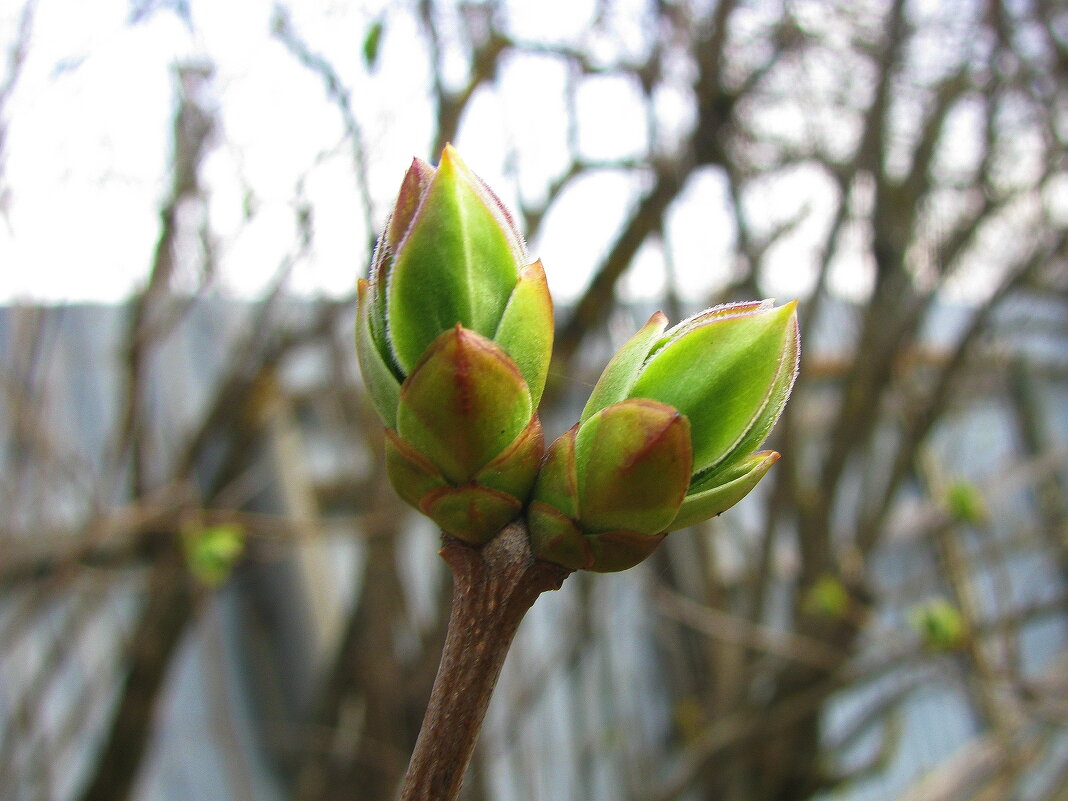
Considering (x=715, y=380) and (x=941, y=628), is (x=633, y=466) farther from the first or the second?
(x=941, y=628)

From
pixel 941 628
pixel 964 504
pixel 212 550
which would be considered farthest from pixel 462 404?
pixel 964 504

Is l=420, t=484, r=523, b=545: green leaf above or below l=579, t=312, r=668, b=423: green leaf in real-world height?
below

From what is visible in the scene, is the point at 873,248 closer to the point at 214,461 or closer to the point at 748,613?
the point at 748,613

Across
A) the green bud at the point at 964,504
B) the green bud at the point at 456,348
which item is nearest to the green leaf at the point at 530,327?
the green bud at the point at 456,348

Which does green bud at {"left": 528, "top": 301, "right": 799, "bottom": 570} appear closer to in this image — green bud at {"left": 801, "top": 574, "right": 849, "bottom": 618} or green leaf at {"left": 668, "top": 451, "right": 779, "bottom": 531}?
green leaf at {"left": 668, "top": 451, "right": 779, "bottom": 531}

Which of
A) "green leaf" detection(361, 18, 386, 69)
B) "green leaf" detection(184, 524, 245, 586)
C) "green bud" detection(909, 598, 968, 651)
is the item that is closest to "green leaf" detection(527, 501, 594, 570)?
"green leaf" detection(361, 18, 386, 69)

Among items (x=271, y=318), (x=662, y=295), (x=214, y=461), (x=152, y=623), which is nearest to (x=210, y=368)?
(x=214, y=461)
